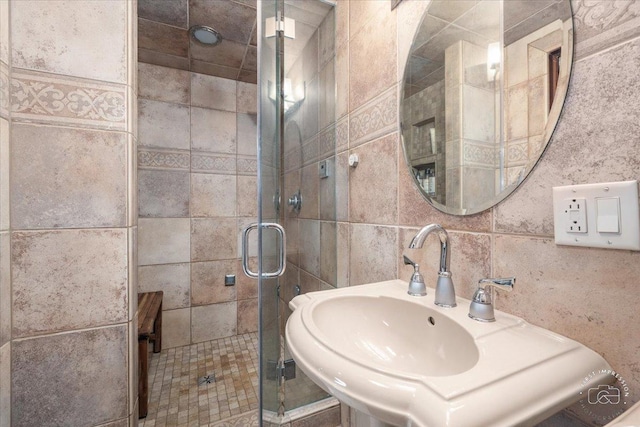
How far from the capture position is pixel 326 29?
59.1 inches

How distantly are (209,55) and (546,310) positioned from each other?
242 cm

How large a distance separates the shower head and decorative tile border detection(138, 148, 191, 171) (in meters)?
0.82

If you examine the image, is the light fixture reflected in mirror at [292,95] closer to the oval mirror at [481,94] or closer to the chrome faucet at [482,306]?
the oval mirror at [481,94]

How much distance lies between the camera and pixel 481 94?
71cm

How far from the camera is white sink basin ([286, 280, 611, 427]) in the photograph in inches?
13.2

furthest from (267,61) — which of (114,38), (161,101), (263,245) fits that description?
(161,101)

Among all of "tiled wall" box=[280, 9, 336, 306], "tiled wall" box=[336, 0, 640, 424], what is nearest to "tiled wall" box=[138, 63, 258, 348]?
"tiled wall" box=[280, 9, 336, 306]

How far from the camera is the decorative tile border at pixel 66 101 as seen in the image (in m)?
0.75

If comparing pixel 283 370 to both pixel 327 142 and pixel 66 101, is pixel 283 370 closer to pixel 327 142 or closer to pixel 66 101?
pixel 327 142

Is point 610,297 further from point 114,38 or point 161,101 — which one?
point 161,101

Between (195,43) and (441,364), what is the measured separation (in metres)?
2.32


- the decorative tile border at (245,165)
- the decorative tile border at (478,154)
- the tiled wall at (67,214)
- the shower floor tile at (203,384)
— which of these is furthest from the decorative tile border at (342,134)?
the shower floor tile at (203,384)

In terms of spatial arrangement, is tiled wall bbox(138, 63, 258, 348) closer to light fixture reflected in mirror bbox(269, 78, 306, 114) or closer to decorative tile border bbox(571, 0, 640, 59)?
light fixture reflected in mirror bbox(269, 78, 306, 114)

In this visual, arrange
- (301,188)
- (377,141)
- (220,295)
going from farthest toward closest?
(220,295) → (301,188) → (377,141)
